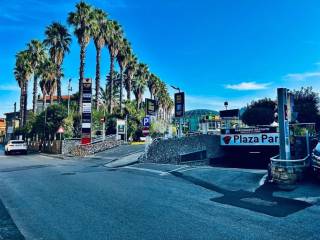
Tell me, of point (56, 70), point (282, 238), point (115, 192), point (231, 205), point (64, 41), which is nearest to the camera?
point (282, 238)

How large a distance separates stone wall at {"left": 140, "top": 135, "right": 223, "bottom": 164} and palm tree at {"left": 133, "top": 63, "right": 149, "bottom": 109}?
37.9m

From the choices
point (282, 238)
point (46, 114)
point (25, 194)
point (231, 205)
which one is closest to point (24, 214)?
point (25, 194)

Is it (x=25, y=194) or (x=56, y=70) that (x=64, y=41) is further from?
(x=25, y=194)

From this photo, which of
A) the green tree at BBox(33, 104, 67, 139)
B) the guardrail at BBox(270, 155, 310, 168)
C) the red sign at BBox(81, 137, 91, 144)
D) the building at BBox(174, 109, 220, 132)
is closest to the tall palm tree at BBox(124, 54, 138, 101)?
the building at BBox(174, 109, 220, 132)

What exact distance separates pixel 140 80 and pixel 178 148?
43.2 meters

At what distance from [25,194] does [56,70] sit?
41.4 meters

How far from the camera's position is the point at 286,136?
1220 cm

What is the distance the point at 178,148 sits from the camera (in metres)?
27.7

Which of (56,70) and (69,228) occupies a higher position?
(56,70)

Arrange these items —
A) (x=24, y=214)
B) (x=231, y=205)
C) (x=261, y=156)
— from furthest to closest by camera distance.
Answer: (x=261, y=156)
(x=231, y=205)
(x=24, y=214)

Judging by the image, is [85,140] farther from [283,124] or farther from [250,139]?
[283,124]

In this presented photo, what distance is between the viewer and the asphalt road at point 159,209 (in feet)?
20.3

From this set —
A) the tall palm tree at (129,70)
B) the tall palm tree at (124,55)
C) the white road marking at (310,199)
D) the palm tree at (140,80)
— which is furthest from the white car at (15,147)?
the palm tree at (140,80)

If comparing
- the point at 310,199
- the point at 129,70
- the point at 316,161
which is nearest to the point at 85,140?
the point at 316,161
